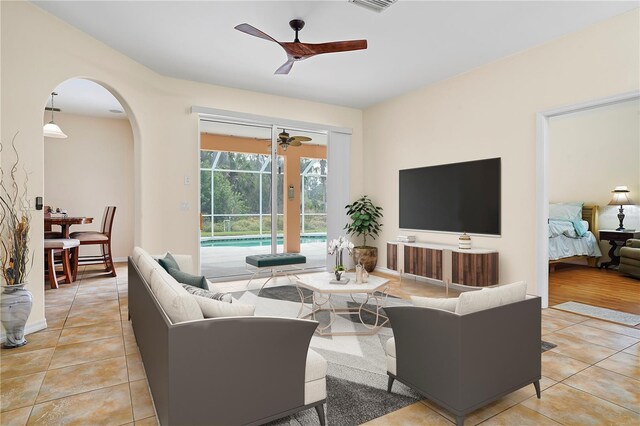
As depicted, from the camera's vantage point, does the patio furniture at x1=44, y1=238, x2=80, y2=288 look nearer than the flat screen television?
No

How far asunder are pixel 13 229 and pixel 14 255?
0.23 metres

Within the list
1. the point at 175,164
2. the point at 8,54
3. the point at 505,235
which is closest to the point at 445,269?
the point at 505,235

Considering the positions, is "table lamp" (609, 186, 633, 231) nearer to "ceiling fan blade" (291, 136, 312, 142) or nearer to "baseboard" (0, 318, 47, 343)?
"ceiling fan blade" (291, 136, 312, 142)

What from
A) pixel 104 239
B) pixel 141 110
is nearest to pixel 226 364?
pixel 141 110

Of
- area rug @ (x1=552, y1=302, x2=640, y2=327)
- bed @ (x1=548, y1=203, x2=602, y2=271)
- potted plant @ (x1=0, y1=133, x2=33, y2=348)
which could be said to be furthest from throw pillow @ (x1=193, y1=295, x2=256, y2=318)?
bed @ (x1=548, y1=203, x2=602, y2=271)

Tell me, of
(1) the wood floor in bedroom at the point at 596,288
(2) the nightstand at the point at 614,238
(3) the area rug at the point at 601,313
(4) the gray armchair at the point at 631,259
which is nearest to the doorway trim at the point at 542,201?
(3) the area rug at the point at 601,313

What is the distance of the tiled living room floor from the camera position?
6.73 feet

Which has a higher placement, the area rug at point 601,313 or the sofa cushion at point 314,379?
the sofa cushion at point 314,379

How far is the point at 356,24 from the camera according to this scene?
3.68 metres

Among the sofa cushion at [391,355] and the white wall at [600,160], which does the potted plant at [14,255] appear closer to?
the sofa cushion at [391,355]

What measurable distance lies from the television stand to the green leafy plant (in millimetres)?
1062

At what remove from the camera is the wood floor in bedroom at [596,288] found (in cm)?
434

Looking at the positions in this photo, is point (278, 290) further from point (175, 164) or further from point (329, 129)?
point (329, 129)

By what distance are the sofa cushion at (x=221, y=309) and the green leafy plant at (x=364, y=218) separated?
15.8 ft
